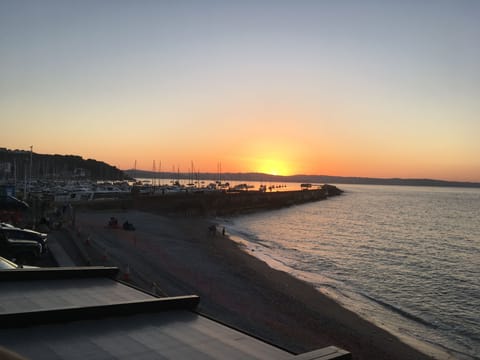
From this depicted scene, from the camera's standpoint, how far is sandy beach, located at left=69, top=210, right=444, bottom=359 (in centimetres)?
1573

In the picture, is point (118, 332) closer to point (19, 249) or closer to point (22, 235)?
point (19, 249)

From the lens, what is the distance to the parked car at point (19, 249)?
17.7m

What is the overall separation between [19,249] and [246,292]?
10.7 metres

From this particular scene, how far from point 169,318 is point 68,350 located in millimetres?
2024

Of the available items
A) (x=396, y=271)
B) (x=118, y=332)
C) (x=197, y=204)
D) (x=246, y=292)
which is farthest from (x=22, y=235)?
(x=197, y=204)

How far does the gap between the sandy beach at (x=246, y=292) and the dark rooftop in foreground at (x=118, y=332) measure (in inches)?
87.5

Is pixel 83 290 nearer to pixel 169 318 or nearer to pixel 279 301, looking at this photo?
pixel 169 318

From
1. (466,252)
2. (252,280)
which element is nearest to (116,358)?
(252,280)

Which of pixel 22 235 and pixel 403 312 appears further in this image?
pixel 403 312

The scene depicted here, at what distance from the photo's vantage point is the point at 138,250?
28.3m

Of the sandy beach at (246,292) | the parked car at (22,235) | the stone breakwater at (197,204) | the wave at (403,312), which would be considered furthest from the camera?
the stone breakwater at (197,204)

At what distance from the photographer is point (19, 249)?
18.3 m

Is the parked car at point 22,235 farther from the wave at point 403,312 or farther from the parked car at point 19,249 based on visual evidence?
the wave at point 403,312

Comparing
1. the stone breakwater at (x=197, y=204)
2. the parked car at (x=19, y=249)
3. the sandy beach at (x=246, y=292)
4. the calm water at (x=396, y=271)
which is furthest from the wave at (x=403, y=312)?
the stone breakwater at (x=197, y=204)
